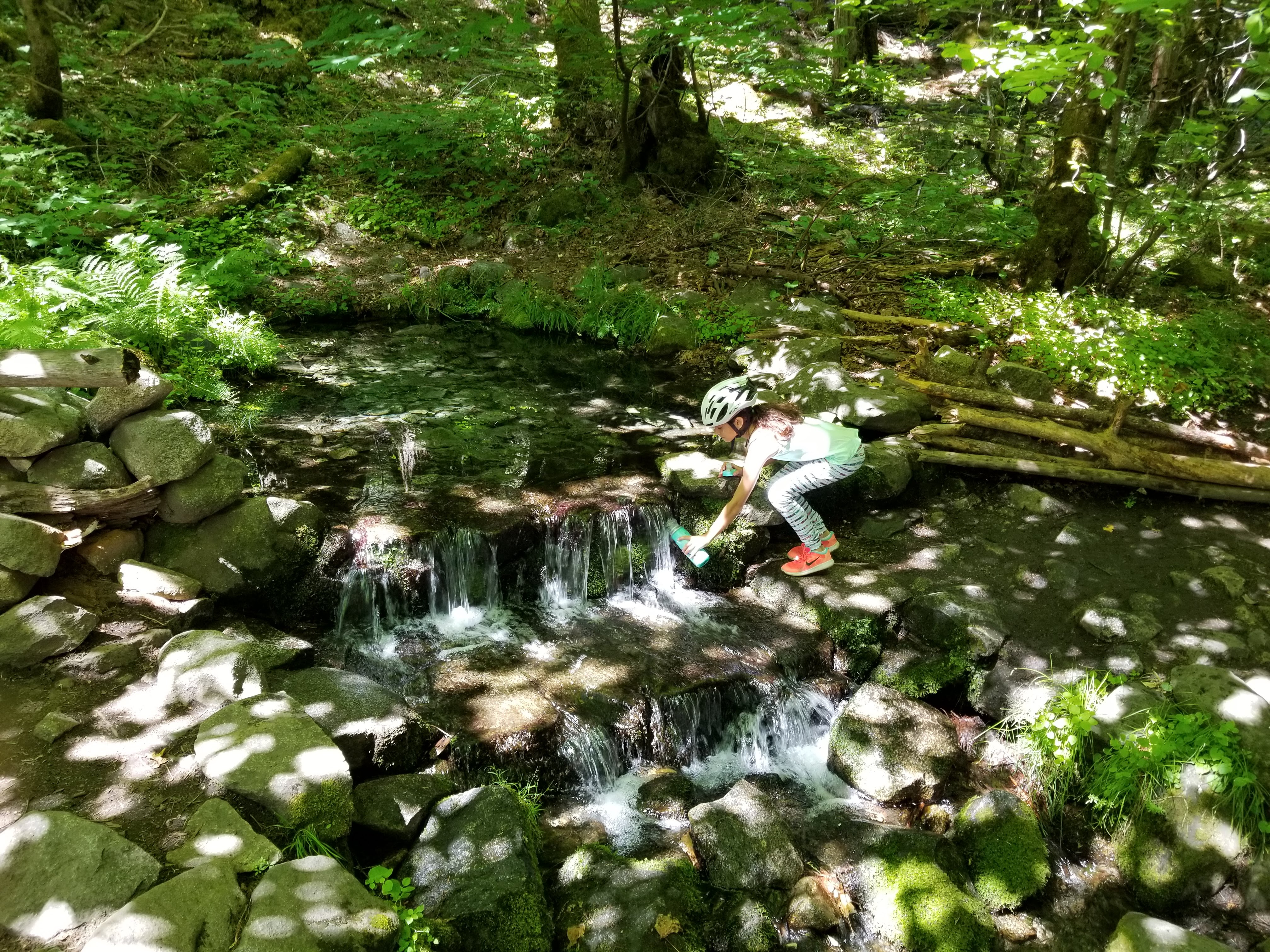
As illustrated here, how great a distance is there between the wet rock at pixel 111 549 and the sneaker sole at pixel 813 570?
4813 mm

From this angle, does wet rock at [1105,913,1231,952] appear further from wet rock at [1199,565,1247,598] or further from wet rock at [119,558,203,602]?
wet rock at [119,558,203,602]

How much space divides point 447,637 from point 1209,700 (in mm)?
4884

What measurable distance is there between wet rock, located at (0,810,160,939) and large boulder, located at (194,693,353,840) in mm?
473

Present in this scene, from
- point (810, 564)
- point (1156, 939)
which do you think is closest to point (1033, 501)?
point (810, 564)

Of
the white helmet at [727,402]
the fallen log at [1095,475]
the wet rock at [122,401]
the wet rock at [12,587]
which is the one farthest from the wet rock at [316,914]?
the fallen log at [1095,475]

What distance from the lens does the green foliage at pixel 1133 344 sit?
723 cm

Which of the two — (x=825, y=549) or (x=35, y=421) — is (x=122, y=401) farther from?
(x=825, y=549)

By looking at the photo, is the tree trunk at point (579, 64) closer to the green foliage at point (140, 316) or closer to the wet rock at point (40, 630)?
Result: the green foliage at point (140, 316)

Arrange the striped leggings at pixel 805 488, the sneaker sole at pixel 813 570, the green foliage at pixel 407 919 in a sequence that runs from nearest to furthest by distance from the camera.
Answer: the green foliage at pixel 407 919, the striped leggings at pixel 805 488, the sneaker sole at pixel 813 570

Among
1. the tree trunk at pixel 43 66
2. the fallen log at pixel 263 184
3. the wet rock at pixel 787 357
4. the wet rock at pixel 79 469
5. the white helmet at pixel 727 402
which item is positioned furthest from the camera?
the fallen log at pixel 263 184

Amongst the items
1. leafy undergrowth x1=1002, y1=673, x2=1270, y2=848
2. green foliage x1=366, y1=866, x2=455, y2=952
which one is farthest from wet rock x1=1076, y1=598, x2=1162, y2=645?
green foliage x1=366, y1=866, x2=455, y2=952

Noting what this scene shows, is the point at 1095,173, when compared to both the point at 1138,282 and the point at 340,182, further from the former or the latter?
the point at 340,182

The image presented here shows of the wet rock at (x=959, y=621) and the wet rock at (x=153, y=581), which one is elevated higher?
the wet rock at (x=153, y=581)

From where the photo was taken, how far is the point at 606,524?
20.2ft
